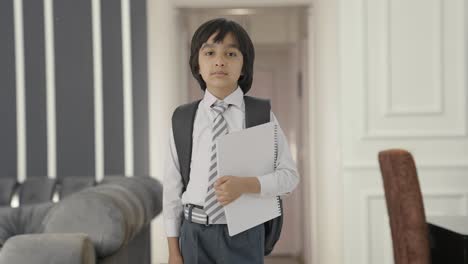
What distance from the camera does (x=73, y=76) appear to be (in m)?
4.43

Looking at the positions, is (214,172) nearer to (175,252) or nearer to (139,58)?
(175,252)

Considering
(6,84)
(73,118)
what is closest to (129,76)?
(73,118)

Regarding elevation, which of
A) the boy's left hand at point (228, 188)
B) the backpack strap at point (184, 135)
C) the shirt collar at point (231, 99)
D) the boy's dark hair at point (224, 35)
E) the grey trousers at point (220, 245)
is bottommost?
the grey trousers at point (220, 245)

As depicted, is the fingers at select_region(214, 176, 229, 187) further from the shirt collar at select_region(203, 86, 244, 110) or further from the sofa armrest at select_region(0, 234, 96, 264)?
the sofa armrest at select_region(0, 234, 96, 264)

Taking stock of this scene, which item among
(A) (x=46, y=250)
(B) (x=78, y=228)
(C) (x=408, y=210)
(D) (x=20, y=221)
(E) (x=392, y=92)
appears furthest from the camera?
(E) (x=392, y=92)

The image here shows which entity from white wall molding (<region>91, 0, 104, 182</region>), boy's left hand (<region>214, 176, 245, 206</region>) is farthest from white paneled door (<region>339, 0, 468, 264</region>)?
boy's left hand (<region>214, 176, 245, 206</region>)

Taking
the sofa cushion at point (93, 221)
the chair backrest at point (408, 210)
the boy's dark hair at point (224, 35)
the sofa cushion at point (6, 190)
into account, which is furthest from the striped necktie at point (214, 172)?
the sofa cushion at point (6, 190)

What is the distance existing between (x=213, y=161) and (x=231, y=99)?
142 millimetres

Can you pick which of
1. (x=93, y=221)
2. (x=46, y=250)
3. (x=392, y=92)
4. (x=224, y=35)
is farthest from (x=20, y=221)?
(x=392, y=92)

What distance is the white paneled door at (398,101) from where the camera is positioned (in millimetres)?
4008

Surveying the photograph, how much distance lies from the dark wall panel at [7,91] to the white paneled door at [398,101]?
6.58ft

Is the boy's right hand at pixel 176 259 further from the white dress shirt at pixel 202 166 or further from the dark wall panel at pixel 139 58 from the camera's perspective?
the dark wall panel at pixel 139 58

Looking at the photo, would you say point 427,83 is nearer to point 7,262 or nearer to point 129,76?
point 129,76

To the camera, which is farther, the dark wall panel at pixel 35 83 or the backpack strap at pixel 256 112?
the dark wall panel at pixel 35 83
